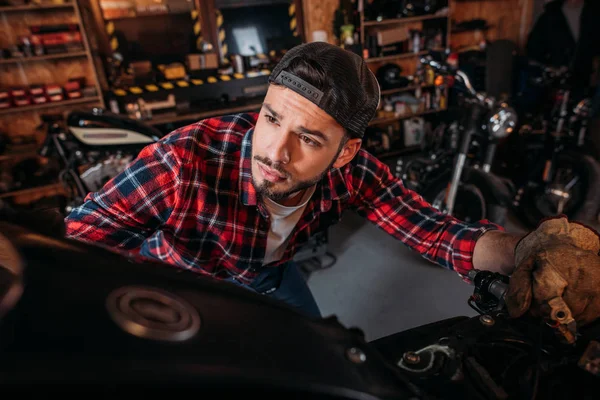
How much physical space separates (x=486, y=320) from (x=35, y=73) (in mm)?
4097

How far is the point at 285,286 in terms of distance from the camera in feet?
4.95

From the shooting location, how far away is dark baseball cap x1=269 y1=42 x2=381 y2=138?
0.95 m

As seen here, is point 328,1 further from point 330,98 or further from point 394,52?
point 330,98

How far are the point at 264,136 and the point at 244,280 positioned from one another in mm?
545

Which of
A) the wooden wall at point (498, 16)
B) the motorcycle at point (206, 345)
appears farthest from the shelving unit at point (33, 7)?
the wooden wall at point (498, 16)

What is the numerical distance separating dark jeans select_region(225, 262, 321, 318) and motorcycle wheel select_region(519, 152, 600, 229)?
6.66 feet

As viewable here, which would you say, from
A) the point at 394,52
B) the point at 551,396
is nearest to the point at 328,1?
the point at 394,52

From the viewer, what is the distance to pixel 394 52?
4.34 metres

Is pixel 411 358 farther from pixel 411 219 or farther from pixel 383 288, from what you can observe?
pixel 383 288

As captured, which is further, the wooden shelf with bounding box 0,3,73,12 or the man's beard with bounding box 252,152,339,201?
the wooden shelf with bounding box 0,3,73,12

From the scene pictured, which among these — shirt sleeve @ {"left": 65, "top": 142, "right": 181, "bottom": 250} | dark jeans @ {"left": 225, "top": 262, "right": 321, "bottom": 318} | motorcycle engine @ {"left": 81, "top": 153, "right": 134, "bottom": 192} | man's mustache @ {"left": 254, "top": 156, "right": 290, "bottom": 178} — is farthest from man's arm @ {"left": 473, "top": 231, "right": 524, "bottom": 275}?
motorcycle engine @ {"left": 81, "top": 153, "right": 134, "bottom": 192}

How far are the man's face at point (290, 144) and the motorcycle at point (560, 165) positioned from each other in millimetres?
2366

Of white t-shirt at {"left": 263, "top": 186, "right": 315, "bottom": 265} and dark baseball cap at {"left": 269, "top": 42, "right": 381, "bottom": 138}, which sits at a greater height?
dark baseball cap at {"left": 269, "top": 42, "right": 381, "bottom": 138}

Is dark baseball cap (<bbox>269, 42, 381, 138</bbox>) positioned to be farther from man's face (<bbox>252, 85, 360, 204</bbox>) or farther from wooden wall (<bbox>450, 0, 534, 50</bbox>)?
wooden wall (<bbox>450, 0, 534, 50</bbox>)
